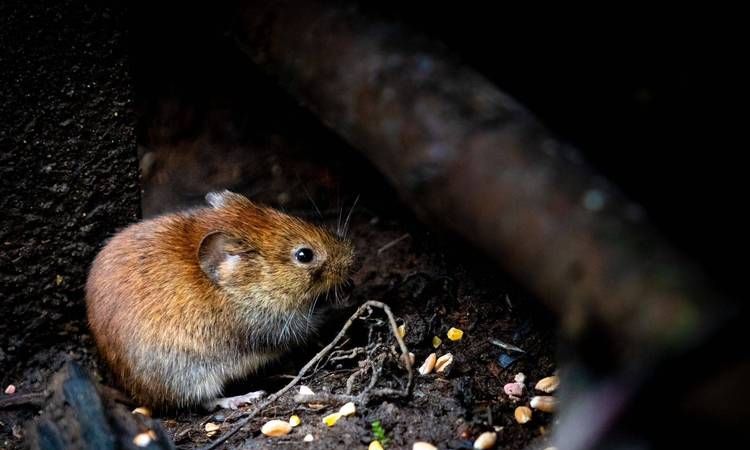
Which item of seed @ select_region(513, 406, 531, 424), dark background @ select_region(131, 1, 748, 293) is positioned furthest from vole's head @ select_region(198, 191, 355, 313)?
seed @ select_region(513, 406, 531, 424)

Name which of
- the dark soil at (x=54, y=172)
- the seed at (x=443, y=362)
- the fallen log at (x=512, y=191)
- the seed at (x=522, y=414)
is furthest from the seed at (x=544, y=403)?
the dark soil at (x=54, y=172)

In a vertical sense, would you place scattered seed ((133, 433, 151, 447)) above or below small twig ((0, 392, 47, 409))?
above

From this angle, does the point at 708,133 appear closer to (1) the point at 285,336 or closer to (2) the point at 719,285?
(2) the point at 719,285

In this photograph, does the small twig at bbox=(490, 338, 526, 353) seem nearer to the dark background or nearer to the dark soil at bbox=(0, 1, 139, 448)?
the dark background

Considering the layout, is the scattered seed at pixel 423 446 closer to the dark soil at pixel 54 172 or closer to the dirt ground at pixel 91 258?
the dirt ground at pixel 91 258

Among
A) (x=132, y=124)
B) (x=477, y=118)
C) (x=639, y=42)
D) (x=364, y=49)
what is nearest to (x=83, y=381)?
(x=132, y=124)

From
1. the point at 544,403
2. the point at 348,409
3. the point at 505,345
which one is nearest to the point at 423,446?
the point at 348,409
